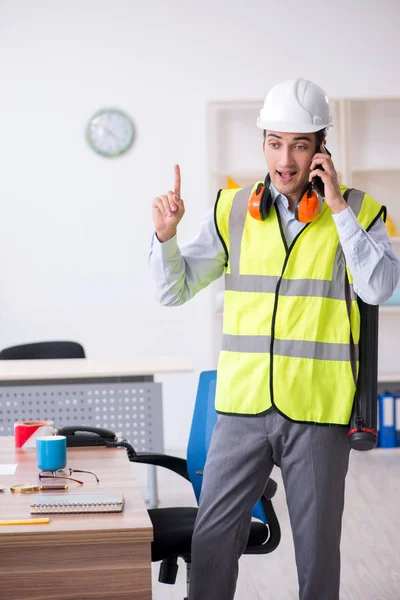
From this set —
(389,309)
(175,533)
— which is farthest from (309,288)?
(389,309)

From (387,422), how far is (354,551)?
2.05 metres

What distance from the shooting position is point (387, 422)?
5574 mm

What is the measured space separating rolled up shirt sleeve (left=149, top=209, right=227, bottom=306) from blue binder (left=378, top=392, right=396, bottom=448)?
11.2 ft

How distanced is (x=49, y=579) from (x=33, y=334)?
167 inches

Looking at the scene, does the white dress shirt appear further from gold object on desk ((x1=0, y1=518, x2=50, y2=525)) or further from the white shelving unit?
the white shelving unit

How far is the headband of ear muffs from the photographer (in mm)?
2158

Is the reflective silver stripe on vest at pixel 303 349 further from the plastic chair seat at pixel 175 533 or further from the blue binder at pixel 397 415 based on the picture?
the blue binder at pixel 397 415

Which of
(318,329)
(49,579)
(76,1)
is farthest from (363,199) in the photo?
(76,1)

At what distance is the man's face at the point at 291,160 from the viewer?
2168mm

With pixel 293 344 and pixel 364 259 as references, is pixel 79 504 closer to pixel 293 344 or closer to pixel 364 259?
pixel 293 344

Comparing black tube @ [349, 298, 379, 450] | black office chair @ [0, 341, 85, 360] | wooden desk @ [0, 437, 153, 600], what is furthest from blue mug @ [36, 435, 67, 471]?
black office chair @ [0, 341, 85, 360]

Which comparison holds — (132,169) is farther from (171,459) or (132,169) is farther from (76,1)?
(171,459)

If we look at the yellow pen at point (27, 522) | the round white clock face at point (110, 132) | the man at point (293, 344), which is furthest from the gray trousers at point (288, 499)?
the round white clock face at point (110, 132)

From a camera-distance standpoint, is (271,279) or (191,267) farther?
(191,267)
